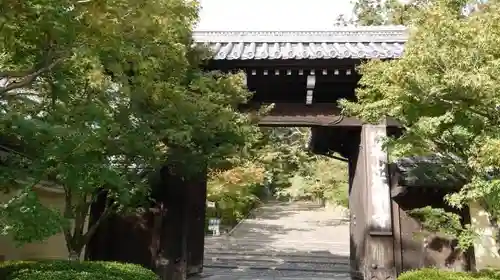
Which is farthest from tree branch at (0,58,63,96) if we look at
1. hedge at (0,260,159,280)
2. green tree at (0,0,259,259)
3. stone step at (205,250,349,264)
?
stone step at (205,250,349,264)

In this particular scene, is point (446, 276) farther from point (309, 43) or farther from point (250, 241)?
point (250, 241)

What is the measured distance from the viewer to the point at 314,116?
28.0ft

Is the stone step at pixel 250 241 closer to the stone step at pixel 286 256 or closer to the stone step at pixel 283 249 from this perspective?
the stone step at pixel 283 249

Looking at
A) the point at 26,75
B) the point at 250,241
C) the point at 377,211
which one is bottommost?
the point at 250,241

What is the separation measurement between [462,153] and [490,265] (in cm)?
291

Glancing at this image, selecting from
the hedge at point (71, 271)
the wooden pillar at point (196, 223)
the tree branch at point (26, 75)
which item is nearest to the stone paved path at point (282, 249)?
the wooden pillar at point (196, 223)

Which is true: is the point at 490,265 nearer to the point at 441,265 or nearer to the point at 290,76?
the point at 441,265

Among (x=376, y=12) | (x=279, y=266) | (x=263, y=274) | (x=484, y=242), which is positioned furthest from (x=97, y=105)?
(x=376, y=12)

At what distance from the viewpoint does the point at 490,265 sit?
729cm

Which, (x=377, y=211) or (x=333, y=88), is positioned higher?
(x=333, y=88)

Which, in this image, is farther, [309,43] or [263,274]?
[263,274]

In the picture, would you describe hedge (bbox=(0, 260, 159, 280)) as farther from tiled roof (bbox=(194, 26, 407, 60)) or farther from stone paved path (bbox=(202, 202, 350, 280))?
stone paved path (bbox=(202, 202, 350, 280))

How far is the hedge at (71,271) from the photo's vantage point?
17.2 feet

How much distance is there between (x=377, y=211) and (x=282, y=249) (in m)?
9.65
